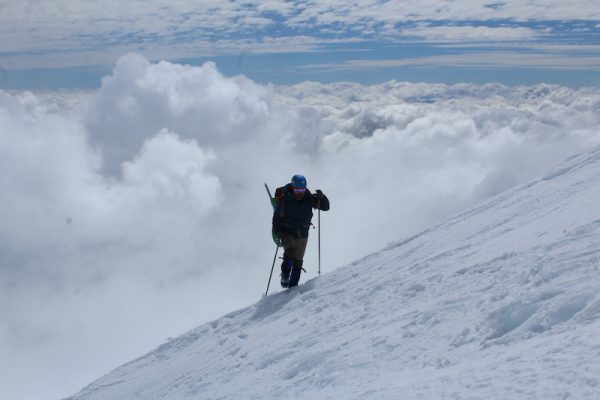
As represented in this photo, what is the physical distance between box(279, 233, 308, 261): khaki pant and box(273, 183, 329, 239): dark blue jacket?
0.13 m

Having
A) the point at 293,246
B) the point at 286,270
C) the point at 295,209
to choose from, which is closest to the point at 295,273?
the point at 286,270

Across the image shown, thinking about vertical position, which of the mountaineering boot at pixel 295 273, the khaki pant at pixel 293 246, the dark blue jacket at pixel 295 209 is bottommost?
the mountaineering boot at pixel 295 273

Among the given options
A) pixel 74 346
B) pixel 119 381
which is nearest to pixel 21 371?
pixel 74 346

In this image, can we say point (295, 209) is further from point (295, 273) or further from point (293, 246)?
point (295, 273)

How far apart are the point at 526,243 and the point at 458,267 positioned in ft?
3.56

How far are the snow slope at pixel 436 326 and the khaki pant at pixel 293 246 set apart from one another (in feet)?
2.39

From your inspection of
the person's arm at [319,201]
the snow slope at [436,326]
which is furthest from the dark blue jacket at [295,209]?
the snow slope at [436,326]

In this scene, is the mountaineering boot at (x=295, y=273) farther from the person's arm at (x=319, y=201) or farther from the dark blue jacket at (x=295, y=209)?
the person's arm at (x=319, y=201)

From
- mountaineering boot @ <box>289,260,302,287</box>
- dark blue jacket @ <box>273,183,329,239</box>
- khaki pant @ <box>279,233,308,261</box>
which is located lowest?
mountaineering boot @ <box>289,260,302,287</box>

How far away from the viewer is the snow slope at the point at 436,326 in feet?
17.1

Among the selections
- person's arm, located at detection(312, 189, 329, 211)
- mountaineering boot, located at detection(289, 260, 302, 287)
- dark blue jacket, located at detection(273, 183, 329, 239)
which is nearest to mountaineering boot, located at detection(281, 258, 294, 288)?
mountaineering boot, located at detection(289, 260, 302, 287)

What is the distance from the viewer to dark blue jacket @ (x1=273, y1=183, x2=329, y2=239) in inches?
487

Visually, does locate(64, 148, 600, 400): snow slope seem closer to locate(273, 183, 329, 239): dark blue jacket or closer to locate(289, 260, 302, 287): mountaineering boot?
locate(289, 260, 302, 287): mountaineering boot

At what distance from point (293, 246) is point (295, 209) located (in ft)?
2.77
